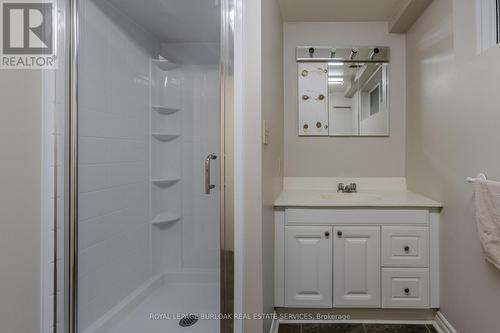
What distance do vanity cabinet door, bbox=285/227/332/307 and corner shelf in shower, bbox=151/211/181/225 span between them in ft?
3.03

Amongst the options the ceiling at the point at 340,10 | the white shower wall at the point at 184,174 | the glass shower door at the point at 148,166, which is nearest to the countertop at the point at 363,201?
the glass shower door at the point at 148,166

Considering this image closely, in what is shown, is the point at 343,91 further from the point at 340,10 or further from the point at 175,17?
the point at 175,17

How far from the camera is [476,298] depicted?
141 centimetres

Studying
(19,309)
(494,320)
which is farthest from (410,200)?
(19,309)

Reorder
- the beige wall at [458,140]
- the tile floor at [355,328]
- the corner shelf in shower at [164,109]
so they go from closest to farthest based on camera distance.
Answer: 1. the beige wall at [458,140]
2. the tile floor at [355,328]
3. the corner shelf in shower at [164,109]

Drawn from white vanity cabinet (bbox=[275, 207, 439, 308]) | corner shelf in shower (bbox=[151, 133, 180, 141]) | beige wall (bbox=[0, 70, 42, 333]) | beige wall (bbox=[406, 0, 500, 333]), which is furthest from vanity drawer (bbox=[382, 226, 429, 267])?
beige wall (bbox=[0, 70, 42, 333])

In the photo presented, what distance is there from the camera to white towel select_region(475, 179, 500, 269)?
1178mm

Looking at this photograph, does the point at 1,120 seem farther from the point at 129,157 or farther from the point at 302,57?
the point at 302,57

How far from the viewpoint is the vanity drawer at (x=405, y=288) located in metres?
1.76

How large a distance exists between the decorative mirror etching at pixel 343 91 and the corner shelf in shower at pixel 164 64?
1046mm

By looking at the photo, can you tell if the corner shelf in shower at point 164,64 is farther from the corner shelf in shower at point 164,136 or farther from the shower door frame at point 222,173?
the shower door frame at point 222,173

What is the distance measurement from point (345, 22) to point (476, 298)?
7.04 feet

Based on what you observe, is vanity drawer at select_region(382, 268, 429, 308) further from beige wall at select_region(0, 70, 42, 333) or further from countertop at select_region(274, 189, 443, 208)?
beige wall at select_region(0, 70, 42, 333)

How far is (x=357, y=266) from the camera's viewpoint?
179cm
